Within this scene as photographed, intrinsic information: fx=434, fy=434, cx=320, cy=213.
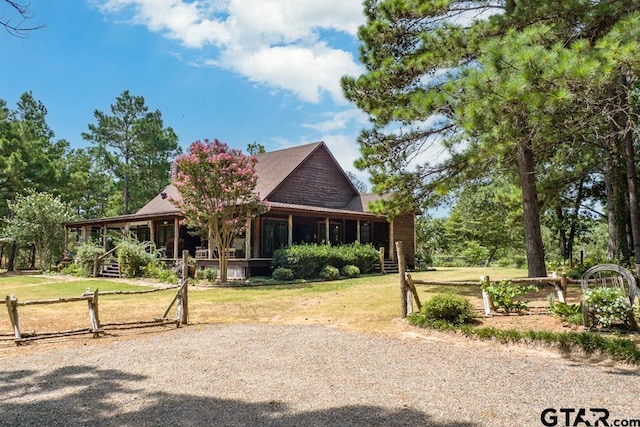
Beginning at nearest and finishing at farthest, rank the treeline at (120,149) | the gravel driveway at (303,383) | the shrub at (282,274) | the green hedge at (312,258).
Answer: the gravel driveway at (303,383) → the shrub at (282,274) → the green hedge at (312,258) → the treeline at (120,149)

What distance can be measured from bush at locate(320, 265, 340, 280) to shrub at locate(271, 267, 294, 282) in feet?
4.90

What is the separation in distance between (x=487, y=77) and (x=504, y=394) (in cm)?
465

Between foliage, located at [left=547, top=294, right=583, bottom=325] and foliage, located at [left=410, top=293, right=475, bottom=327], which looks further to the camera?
foliage, located at [left=410, top=293, right=475, bottom=327]

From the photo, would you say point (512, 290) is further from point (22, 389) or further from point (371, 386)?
point (22, 389)

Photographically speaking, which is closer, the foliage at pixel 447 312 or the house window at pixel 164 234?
the foliage at pixel 447 312

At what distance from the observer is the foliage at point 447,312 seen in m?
8.12

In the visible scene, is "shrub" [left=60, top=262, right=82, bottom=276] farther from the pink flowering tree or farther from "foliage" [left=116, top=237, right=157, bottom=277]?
the pink flowering tree

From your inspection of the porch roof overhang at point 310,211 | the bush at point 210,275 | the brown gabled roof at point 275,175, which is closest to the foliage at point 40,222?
the brown gabled roof at point 275,175

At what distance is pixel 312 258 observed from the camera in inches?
718

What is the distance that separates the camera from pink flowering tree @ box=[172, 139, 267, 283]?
1530 centimetres

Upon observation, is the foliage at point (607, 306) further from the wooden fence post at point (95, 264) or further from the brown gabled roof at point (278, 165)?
the wooden fence post at point (95, 264)

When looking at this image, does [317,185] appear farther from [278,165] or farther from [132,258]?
[132,258]

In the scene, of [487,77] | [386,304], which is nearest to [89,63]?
[386,304]

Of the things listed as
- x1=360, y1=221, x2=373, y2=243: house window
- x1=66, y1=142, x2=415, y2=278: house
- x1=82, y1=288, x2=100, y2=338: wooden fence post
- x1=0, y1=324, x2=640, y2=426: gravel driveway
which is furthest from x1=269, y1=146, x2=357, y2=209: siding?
x1=0, y1=324, x2=640, y2=426: gravel driveway
